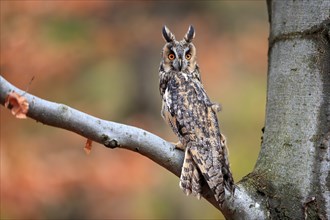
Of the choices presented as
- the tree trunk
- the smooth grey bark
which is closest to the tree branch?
the smooth grey bark

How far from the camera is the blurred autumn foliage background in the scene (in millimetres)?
6660

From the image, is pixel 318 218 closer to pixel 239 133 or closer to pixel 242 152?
pixel 242 152

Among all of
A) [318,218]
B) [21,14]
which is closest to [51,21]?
[21,14]

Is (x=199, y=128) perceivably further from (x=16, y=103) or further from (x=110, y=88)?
(x=110, y=88)

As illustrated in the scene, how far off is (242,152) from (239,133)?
822 millimetres

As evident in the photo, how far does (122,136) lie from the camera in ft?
7.86

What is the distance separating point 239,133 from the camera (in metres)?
10.3

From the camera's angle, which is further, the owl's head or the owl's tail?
the owl's head

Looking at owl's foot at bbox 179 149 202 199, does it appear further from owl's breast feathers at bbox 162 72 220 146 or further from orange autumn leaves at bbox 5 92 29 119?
orange autumn leaves at bbox 5 92 29 119

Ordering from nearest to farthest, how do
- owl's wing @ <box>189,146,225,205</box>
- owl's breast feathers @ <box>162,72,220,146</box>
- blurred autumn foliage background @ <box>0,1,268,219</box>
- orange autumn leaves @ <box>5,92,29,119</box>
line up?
orange autumn leaves @ <box>5,92,29,119</box>
owl's wing @ <box>189,146,225,205</box>
owl's breast feathers @ <box>162,72,220,146</box>
blurred autumn foliage background @ <box>0,1,268,219</box>

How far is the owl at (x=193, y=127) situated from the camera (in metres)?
2.75

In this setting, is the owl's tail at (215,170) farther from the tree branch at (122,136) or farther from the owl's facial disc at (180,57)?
the owl's facial disc at (180,57)

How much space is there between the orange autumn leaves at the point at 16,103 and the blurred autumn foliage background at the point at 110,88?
4172mm

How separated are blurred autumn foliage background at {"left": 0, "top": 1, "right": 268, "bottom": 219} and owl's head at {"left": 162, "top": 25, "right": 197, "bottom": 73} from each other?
9.07ft
